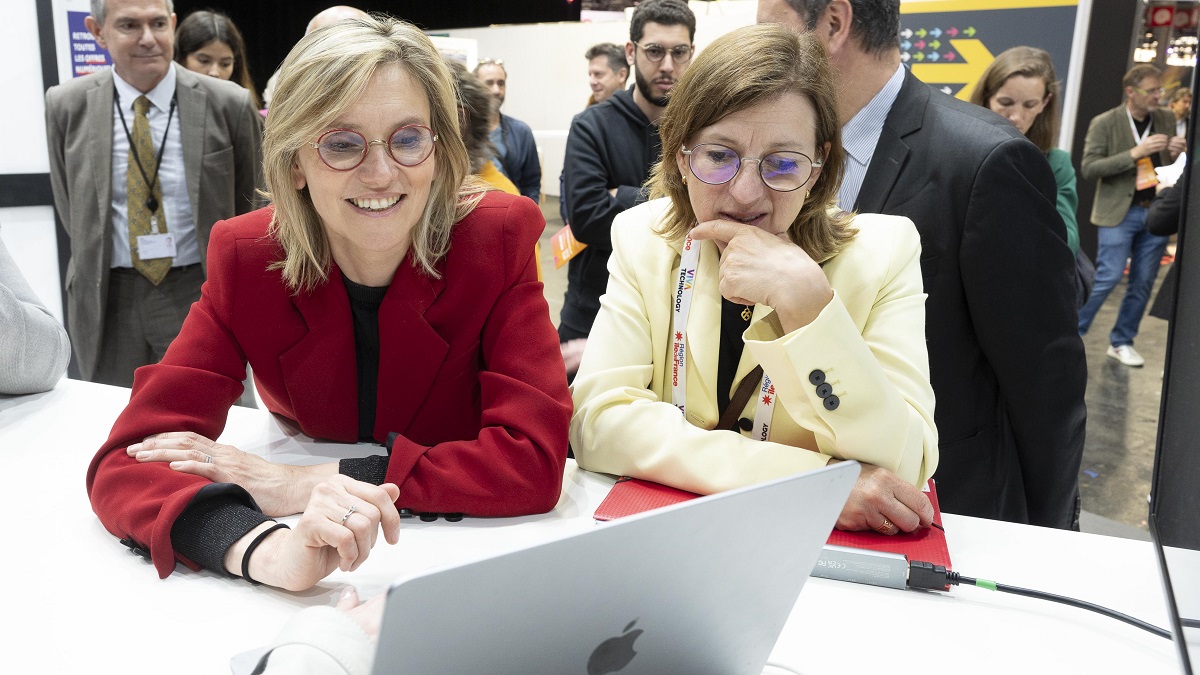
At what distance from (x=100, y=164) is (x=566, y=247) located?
5.92 feet

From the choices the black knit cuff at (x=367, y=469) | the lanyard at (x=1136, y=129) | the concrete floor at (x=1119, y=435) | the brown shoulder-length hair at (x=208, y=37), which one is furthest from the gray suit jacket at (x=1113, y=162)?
the black knit cuff at (x=367, y=469)

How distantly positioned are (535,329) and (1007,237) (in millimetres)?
1058

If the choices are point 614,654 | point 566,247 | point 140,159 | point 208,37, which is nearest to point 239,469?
point 614,654

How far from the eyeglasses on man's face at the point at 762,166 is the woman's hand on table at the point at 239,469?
82 centimetres

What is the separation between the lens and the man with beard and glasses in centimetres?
352

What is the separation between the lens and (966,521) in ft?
4.85

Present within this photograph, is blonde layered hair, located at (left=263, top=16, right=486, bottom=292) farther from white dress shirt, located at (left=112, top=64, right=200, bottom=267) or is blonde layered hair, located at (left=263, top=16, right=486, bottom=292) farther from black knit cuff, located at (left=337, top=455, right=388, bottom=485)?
white dress shirt, located at (left=112, top=64, right=200, bottom=267)

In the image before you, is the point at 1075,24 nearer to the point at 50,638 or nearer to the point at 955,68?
the point at 955,68

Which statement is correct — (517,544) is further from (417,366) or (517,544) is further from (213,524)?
(417,366)

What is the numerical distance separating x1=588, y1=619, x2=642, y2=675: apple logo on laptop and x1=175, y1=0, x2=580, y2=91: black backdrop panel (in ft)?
38.4

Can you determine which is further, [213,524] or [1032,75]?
[1032,75]

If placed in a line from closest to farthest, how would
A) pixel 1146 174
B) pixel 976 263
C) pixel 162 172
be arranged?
1. pixel 976 263
2. pixel 162 172
3. pixel 1146 174

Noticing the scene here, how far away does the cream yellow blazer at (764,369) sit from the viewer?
1.43 metres

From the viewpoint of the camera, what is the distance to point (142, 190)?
11.3ft
